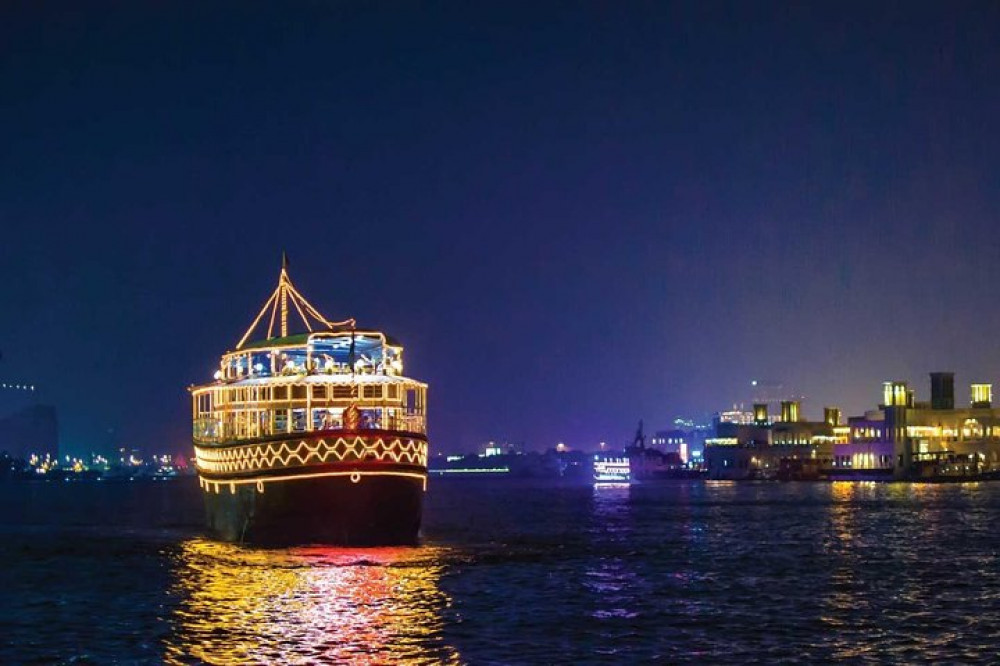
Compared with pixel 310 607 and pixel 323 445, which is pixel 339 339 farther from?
pixel 310 607

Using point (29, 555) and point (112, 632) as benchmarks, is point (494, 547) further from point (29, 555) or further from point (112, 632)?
point (112, 632)

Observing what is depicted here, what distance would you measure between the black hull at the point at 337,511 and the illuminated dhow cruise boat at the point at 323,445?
52mm

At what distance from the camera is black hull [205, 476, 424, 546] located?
6084 centimetres

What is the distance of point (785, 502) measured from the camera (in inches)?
5797

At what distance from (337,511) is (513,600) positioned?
50.4 ft

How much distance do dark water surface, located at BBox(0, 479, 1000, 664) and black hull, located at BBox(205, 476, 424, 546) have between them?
86 centimetres

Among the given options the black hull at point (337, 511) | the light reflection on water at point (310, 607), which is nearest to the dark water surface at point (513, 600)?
the light reflection on water at point (310, 607)

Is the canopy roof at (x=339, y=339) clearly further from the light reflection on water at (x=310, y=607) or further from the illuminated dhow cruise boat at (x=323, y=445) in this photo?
the light reflection on water at (x=310, y=607)

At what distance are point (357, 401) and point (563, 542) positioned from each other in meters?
19.5

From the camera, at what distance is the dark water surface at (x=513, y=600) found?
125 feet

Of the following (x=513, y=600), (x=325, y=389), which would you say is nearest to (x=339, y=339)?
(x=325, y=389)

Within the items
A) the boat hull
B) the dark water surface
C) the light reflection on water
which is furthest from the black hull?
the dark water surface

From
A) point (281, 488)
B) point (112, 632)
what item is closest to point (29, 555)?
point (281, 488)

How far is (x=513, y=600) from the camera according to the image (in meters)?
47.8
